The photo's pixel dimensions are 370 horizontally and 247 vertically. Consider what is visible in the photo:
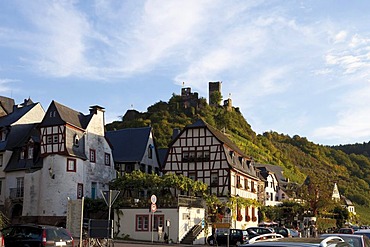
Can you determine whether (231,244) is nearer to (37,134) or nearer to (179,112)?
(37,134)

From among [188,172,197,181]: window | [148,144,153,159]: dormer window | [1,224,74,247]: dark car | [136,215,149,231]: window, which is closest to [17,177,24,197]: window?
[136,215,149,231]: window

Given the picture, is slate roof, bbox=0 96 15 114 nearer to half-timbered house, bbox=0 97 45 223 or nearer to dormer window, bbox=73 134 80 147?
half-timbered house, bbox=0 97 45 223

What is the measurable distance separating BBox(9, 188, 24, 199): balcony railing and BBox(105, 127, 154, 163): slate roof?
1140 centimetres

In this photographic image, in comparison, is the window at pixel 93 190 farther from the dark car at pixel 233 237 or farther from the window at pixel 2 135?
the dark car at pixel 233 237

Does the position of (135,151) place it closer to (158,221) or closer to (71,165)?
(71,165)

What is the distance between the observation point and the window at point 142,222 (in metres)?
43.7

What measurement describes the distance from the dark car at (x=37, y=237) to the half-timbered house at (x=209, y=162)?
34.4 metres

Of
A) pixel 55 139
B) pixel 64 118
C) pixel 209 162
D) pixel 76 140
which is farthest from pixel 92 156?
pixel 209 162

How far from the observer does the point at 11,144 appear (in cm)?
5362

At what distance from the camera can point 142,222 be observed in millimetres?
44062

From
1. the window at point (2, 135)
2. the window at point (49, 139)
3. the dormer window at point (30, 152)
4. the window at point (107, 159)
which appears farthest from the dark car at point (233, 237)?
the window at point (2, 135)

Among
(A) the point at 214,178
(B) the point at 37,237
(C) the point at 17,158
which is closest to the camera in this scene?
(B) the point at 37,237

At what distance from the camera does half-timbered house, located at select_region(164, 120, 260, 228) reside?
5481 centimetres

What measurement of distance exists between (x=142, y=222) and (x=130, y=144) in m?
17.8
